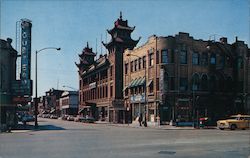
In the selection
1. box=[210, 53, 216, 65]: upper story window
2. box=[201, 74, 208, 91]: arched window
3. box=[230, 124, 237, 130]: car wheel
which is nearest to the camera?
box=[230, 124, 237, 130]: car wheel

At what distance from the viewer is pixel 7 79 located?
132 feet

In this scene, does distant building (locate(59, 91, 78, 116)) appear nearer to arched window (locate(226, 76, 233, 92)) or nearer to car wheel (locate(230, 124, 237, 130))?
arched window (locate(226, 76, 233, 92))

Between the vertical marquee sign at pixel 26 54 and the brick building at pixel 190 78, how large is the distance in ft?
44.6

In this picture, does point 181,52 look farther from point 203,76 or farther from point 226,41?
point 226,41

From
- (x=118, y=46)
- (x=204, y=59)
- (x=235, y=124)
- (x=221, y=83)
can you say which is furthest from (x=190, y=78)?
(x=118, y=46)

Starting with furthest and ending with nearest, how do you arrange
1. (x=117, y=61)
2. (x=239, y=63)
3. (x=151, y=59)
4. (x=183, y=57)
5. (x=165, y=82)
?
(x=117, y=61) < (x=239, y=63) < (x=151, y=59) < (x=183, y=57) < (x=165, y=82)

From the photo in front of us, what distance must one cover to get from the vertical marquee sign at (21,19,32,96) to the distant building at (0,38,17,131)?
126 cm

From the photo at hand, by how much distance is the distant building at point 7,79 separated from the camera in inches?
1533

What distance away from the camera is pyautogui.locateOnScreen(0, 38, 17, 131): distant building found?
38.9 m

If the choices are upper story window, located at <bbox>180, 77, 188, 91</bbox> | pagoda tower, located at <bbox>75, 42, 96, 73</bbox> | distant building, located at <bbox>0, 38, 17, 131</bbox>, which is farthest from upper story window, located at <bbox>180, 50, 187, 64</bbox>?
pagoda tower, located at <bbox>75, 42, 96, 73</bbox>

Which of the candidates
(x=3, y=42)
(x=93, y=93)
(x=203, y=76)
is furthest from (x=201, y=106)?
(x=93, y=93)

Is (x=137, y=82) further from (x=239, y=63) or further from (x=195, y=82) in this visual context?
(x=239, y=63)

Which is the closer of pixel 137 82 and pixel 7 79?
pixel 7 79

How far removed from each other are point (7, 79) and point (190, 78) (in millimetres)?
24063
